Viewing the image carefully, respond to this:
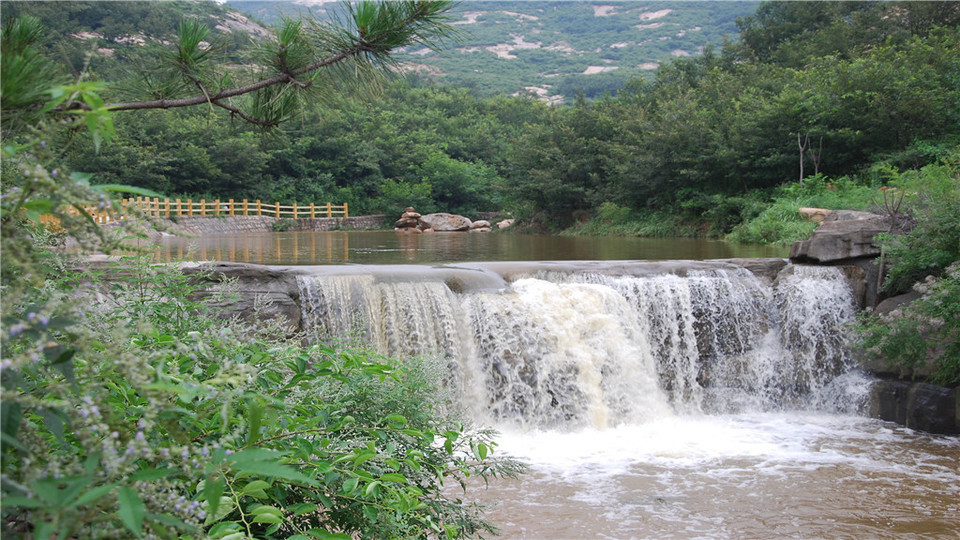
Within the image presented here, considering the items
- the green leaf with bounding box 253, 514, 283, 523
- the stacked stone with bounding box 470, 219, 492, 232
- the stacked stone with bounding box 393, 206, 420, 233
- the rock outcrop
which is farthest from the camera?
the stacked stone with bounding box 470, 219, 492, 232

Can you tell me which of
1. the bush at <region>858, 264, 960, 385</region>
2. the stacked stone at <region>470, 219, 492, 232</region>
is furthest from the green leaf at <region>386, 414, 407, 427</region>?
the stacked stone at <region>470, 219, 492, 232</region>

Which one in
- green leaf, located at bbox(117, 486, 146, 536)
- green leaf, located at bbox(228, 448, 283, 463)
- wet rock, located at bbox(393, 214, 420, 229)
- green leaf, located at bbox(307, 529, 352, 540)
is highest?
wet rock, located at bbox(393, 214, 420, 229)

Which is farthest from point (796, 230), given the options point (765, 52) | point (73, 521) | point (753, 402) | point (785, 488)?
point (765, 52)

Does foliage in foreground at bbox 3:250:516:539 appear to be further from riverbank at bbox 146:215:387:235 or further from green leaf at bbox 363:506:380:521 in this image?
riverbank at bbox 146:215:387:235

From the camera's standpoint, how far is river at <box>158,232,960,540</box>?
4.98 meters

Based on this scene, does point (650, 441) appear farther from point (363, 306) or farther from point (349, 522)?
point (349, 522)

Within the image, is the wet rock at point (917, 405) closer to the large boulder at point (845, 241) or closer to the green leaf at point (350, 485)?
the large boulder at point (845, 241)

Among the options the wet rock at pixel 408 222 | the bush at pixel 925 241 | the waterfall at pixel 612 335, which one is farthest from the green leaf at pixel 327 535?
the wet rock at pixel 408 222

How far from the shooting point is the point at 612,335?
8.00 meters

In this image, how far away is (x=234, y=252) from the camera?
1305cm

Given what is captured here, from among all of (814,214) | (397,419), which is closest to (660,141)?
(814,214)

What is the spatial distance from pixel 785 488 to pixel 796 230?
9310mm

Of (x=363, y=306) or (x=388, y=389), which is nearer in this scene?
(x=388, y=389)

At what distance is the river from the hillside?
224 ft
